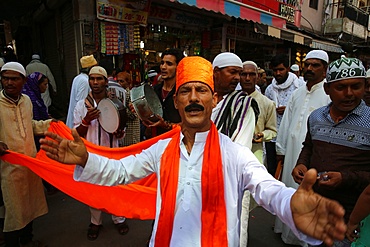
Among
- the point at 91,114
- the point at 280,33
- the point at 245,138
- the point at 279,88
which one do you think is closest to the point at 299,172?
the point at 245,138

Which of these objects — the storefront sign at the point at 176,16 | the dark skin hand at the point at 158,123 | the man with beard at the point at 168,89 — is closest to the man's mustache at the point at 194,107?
the dark skin hand at the point at 158,123

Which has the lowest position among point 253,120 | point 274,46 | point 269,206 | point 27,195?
point 27,195

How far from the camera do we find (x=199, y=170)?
1522 mm

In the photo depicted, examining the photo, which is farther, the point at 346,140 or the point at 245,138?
the point at 245,138

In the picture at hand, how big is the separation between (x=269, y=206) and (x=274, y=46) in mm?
13468

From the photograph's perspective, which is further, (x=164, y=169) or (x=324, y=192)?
(x=324, y=192)

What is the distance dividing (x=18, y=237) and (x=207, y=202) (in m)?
2.39

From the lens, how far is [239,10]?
764 centimetres

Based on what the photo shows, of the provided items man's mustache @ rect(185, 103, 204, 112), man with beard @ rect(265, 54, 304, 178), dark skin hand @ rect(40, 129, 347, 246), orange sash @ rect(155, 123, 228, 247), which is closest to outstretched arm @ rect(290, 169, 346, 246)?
dark skin hand @ rect(40, 129, 347, 246)

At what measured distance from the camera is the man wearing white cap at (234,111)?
7.62 ft

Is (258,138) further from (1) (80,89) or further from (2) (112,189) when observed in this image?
(1) (80,89)

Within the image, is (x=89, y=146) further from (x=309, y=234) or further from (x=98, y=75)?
(x=309, y=234)

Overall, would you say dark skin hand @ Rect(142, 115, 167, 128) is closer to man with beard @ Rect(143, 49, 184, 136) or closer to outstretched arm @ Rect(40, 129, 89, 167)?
man with beard @ Rect(143, 49, 184, 136)

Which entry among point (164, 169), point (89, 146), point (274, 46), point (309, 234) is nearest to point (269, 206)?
point (309, 234)
